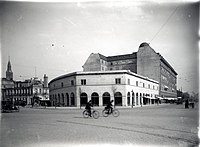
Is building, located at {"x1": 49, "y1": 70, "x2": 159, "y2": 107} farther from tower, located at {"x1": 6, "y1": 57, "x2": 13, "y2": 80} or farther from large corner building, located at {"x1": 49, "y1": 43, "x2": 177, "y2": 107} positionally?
tower, located at {"x1": 6, "y1": 57, "x2": 13, "y2": 80}

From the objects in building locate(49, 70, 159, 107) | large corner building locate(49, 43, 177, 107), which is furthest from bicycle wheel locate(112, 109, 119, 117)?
building locate(49, 70, 159, 107)

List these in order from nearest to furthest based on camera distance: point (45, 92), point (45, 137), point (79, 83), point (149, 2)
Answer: point (149, 2), point (45, 137), point (79, 83), point (45, 92)

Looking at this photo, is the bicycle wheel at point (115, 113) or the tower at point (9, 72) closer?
the tower at point (9, 72)

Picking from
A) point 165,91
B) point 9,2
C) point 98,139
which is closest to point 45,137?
point 98,139

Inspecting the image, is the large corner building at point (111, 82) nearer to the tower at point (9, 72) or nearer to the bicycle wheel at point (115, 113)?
the bicycle wheel at point (115, 113)

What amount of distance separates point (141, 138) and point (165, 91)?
1278 inches

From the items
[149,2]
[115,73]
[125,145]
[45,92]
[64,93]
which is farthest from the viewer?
[45,92]

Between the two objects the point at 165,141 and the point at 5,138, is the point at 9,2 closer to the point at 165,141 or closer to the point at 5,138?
the point at 5,138

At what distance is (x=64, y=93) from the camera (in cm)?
2397

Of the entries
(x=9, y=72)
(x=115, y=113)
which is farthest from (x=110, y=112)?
(x=9, y=72)

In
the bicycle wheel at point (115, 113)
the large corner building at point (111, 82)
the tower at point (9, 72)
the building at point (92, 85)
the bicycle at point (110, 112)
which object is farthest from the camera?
the building at point (92, 85)

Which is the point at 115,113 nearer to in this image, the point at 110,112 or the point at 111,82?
the point at 110,112

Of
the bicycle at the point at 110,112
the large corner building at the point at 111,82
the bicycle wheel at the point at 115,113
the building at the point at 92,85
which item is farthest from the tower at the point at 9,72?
the building at the point at 92,85

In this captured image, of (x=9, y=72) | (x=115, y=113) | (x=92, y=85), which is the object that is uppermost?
(x=9, y=72)
